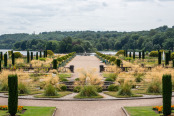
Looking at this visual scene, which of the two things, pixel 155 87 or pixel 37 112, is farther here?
pixel 155 87

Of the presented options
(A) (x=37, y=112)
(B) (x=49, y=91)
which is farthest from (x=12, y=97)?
(B) (x=49, y=91)

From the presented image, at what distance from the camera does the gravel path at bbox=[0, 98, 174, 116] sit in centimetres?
1173

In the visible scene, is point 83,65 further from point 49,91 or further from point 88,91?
point 88,91

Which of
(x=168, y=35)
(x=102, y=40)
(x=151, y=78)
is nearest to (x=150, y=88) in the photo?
(x=151, y=78)

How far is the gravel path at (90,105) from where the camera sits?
462 inches

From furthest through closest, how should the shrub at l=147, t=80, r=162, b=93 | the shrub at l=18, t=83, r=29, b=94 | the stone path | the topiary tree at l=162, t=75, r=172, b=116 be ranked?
the stone path < the shrub at l=147, t=80, r=162, b=93 < the shrub at l=18, t=83, r=29, b=94 < the topiary tree at l=162, t=75, r=172, b=116

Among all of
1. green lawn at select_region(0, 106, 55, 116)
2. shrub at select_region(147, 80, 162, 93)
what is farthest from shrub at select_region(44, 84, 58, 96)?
shrub at select_region(147, 80, 162, 93)

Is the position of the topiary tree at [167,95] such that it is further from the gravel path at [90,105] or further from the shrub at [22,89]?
the shrub at [22,89]

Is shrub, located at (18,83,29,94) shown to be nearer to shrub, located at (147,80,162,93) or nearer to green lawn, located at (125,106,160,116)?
green lawn, located at (125,106,160,116)

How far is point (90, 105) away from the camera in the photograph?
1345cm

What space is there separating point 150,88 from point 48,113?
7.60 metres

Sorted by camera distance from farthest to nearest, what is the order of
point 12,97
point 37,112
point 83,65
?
point 83,65 < point 37,112 < point 12,97

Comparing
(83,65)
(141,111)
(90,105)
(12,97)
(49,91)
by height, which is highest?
(12,97)

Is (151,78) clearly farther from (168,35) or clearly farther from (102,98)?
(168,35)
